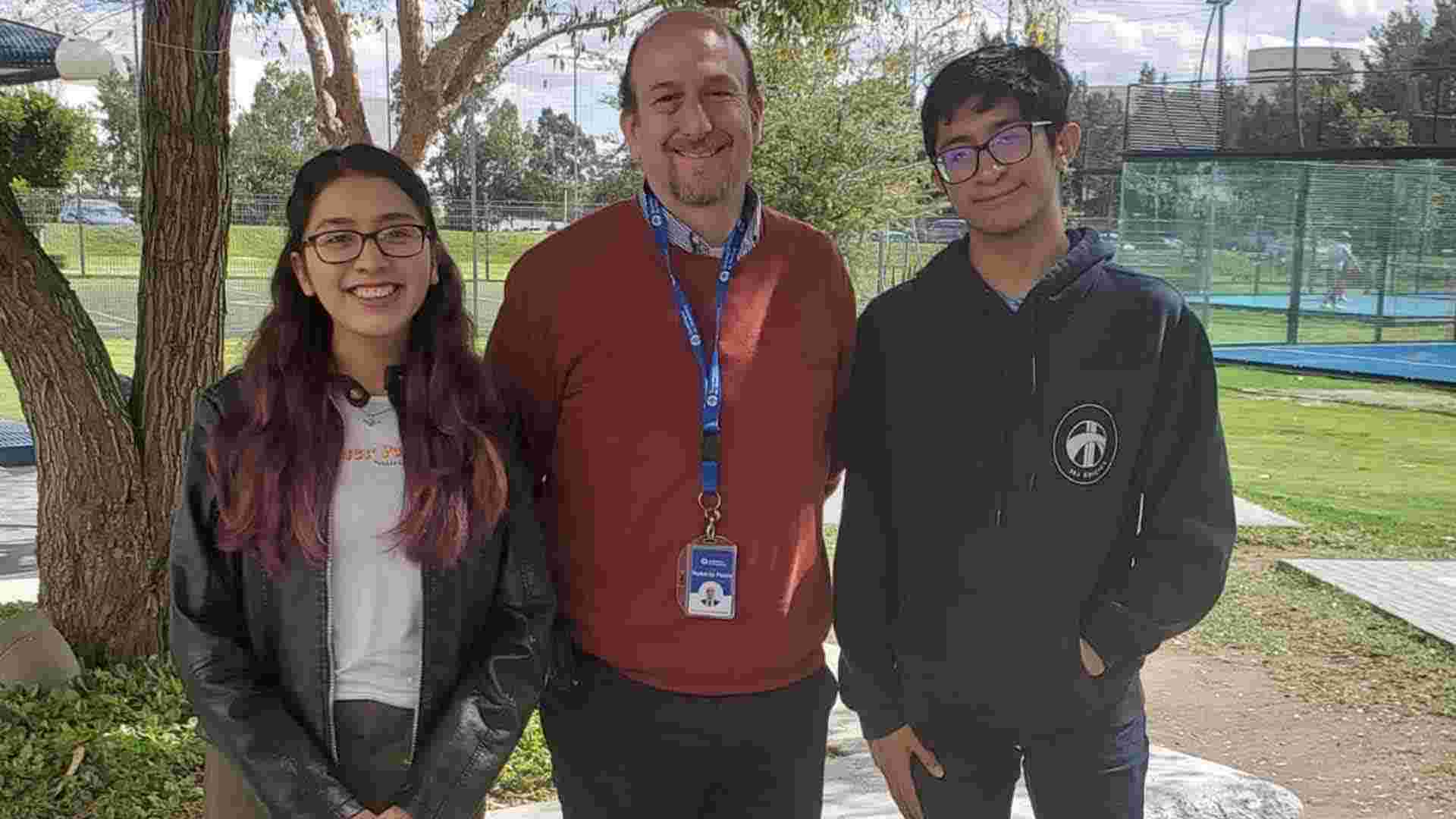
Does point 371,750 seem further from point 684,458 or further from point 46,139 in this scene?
point 46,139

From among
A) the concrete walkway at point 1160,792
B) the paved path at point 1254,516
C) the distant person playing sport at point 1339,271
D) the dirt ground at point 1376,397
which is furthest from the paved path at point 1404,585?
the distant person playing sport at point 1339,271

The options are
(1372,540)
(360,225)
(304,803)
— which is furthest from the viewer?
(1372,540)

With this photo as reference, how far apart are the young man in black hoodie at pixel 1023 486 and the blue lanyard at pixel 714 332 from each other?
287mm

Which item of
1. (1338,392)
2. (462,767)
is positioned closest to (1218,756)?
(462,767)

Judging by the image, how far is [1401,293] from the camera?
2269cm

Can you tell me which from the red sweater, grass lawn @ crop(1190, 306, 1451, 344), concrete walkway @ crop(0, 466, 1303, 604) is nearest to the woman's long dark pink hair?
the red sweater

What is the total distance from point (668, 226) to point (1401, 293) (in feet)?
76.3

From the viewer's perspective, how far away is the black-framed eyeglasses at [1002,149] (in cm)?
246

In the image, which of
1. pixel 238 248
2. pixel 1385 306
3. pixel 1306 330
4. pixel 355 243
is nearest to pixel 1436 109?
pixel 1385 306

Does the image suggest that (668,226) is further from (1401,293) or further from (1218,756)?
(1401,293)

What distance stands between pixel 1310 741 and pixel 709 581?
4311 mm

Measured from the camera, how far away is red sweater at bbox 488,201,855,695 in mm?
2469

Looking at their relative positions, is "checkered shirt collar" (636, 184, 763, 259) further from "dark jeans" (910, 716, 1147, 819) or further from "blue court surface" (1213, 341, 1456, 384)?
"blue court surface" (1213, 341, 1456, 384)

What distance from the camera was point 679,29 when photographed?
8.72ft
